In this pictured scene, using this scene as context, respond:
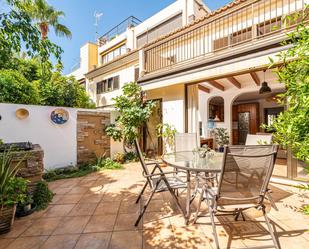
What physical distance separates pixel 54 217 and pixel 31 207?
2.01 feet

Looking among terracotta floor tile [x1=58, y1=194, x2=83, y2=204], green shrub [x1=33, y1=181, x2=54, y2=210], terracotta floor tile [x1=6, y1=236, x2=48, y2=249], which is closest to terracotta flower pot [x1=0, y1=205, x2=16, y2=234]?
terracotta floor tile [x1=6, y1=236, x2=48, y2=249]

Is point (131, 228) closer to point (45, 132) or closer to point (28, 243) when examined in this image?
point (28, 243)

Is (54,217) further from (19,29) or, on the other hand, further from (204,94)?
(204,94)

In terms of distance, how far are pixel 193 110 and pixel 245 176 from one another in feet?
12.4

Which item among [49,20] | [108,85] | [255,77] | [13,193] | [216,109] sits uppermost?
[49,20]

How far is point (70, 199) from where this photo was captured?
3.42 m

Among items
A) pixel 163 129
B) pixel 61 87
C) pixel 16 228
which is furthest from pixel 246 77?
pixel 16 228

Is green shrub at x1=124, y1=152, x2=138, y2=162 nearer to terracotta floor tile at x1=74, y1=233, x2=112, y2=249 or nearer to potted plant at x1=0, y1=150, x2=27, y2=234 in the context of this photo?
potted plant at x1=0, y1=150, x2=27, y2=234

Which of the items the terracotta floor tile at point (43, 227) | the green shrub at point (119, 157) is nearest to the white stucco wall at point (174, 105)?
the green shrub at point (119, 157)

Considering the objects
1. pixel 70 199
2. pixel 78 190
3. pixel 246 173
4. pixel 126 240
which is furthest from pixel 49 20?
pixel 246 173

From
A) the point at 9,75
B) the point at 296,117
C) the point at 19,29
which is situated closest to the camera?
the point at 296,117

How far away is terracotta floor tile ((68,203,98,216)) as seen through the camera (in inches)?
113

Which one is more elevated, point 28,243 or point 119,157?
point 119,157

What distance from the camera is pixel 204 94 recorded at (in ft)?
29.9
